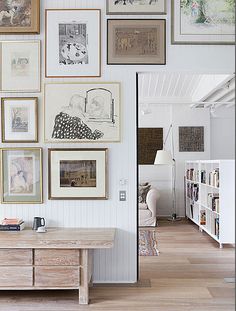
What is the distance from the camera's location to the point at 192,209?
8.41 m

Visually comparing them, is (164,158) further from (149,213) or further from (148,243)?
(148,243)

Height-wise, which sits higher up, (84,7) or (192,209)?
(84,7)

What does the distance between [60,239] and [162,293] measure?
108cm

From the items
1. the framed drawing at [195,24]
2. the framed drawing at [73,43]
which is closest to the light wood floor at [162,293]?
the framed drawing at [73,43]

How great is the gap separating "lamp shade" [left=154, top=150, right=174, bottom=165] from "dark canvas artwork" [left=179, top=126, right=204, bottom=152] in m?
0.80

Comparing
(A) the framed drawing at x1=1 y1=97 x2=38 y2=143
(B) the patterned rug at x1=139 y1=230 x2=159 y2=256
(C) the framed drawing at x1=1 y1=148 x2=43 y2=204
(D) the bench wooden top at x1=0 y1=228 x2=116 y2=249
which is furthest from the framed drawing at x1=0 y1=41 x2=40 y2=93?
(B) the patterned rug at x1=139 y1=230 x2=159 y2=256

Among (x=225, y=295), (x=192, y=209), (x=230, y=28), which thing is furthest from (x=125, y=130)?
(x=192, y=209)

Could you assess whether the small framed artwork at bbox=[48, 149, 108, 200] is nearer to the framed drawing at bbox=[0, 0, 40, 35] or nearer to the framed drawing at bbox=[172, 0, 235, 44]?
the framed drawing at bbox=[0, 0, 40, 35]

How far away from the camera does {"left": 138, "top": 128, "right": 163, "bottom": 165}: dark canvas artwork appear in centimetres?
939

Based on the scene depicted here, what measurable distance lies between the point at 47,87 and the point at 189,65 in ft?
4.54

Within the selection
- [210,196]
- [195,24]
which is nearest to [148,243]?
[210,196]

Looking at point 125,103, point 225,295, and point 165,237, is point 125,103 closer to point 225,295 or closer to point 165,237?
point 225,295

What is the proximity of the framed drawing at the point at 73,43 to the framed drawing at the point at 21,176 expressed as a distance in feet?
2.69

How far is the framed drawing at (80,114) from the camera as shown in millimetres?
4188
